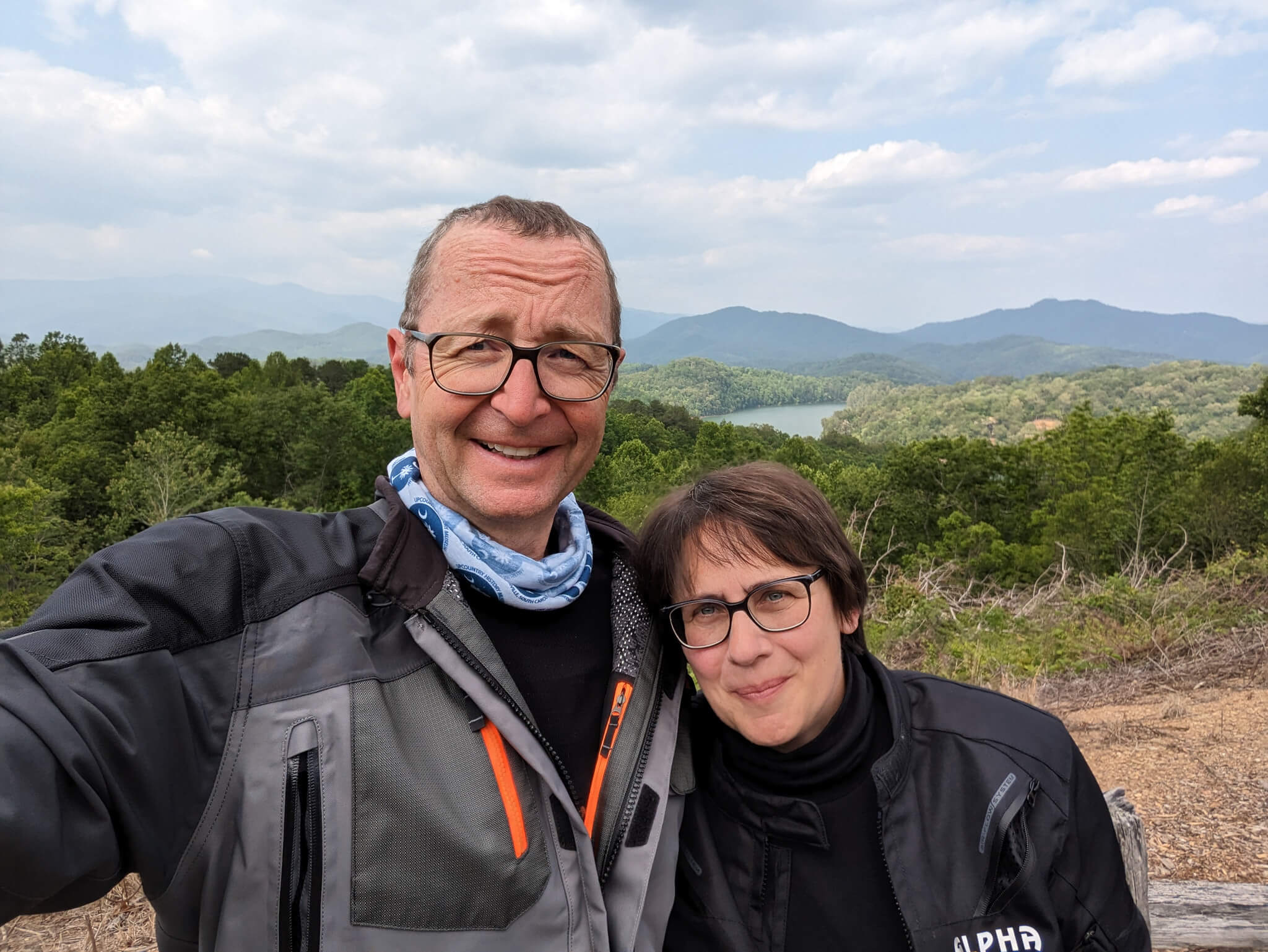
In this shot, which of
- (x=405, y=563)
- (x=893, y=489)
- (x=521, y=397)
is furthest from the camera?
(x=893, y=489)

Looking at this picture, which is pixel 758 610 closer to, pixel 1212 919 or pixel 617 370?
pixel 617 370

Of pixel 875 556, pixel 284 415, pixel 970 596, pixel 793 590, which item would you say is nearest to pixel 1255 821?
pixel 793 590

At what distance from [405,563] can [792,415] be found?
147m

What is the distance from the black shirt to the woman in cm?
22

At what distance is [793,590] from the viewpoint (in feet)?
6.42

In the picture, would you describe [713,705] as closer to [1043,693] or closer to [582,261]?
[582,261]

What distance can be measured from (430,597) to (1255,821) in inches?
183

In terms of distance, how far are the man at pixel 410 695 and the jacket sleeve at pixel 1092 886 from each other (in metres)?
0.84

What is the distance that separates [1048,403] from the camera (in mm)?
104250

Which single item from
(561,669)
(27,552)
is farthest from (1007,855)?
(27,552)

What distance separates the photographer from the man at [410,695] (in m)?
1.24

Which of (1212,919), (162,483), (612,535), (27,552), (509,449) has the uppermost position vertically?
(509,449)

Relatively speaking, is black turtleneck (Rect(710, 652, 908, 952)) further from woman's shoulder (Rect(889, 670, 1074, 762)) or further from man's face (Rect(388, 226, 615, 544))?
man's face (Rect(388, 226, 615, 544))

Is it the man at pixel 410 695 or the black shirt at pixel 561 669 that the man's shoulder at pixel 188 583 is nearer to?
the man at pixel 410 695
